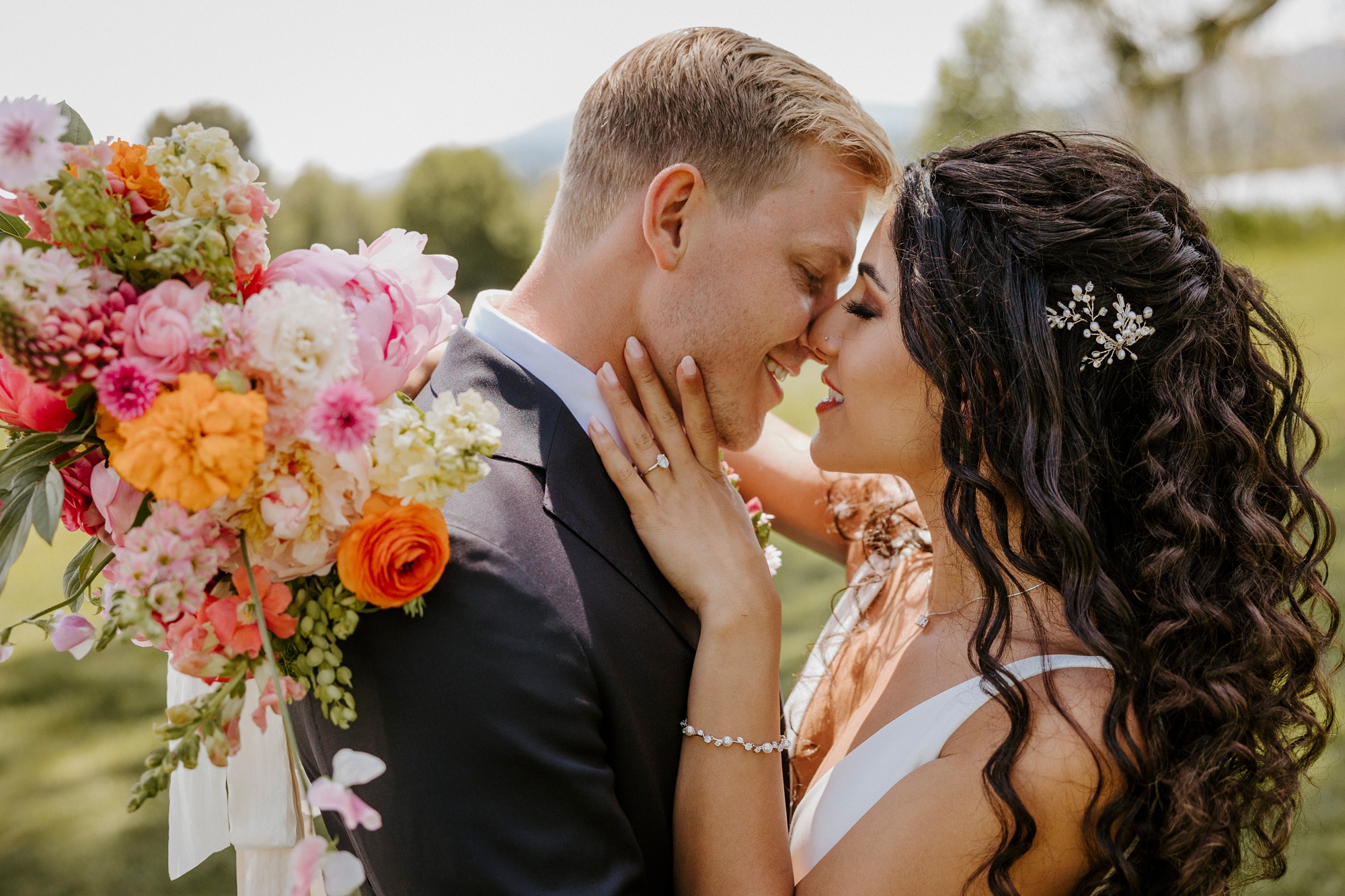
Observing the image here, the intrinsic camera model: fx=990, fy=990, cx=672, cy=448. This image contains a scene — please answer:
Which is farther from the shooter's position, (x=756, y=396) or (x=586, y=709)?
(x=756, y=396)

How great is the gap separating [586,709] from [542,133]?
42.1 ft

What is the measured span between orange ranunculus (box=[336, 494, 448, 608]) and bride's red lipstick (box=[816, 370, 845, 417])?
4.65 feet

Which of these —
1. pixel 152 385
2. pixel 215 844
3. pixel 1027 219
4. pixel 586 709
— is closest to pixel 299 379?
pixel 152 385

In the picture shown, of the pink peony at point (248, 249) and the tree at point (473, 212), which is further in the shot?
the tree at point (473, 212)

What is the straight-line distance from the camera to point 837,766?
2.67 meters

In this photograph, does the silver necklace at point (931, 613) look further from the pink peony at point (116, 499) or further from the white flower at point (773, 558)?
the pink peony at point (116, 499)

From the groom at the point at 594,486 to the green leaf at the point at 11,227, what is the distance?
2.92 feet

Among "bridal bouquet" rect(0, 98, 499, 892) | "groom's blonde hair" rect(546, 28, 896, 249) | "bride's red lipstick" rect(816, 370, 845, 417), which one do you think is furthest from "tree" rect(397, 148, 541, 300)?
"bridal bouquet" rect(0, 98, 499, 892)

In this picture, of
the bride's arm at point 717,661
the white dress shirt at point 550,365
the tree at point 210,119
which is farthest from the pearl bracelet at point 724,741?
the tree at point 210,119

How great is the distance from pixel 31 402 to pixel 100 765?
192 inches

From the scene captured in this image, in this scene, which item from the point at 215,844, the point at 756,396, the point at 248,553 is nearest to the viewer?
the point at 248,553

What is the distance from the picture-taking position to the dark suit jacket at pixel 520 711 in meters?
1.86

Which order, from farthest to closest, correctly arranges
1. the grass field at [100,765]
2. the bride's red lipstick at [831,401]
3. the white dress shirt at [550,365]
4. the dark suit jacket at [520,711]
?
the grass field at [100,765] → the bride's red lipstick at [831,401] → the white dress shirt at [550,365] → the dark suit jacket at [520,711]

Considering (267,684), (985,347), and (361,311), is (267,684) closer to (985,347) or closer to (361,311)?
(361,311)
